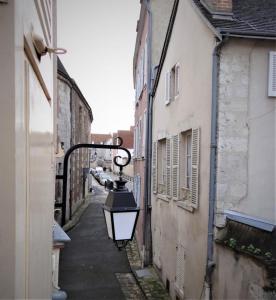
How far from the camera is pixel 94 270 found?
13492 millimetres

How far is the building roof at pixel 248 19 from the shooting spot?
22.2ft

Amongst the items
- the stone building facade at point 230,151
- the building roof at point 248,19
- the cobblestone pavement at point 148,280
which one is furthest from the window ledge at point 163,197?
the building roof at point 248,19

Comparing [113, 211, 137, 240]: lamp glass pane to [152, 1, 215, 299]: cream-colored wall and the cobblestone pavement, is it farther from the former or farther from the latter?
the cobblestone pavement

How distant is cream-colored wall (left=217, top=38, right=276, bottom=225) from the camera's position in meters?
6.98

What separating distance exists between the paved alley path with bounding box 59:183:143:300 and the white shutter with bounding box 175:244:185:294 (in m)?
1.95

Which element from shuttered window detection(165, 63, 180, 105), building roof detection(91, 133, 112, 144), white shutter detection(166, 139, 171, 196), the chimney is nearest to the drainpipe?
the chimney

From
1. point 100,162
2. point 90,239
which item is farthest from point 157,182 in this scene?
point 100,162

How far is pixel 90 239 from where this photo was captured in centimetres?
1834

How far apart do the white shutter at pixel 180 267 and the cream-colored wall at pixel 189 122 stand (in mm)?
208

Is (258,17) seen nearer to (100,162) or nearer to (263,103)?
(263,103)

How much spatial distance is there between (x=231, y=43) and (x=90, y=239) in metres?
13.8

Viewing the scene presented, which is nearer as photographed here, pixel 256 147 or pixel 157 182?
pixel 256 147

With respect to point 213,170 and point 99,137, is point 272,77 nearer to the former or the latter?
point 213,170

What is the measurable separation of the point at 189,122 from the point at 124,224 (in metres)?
4.60
